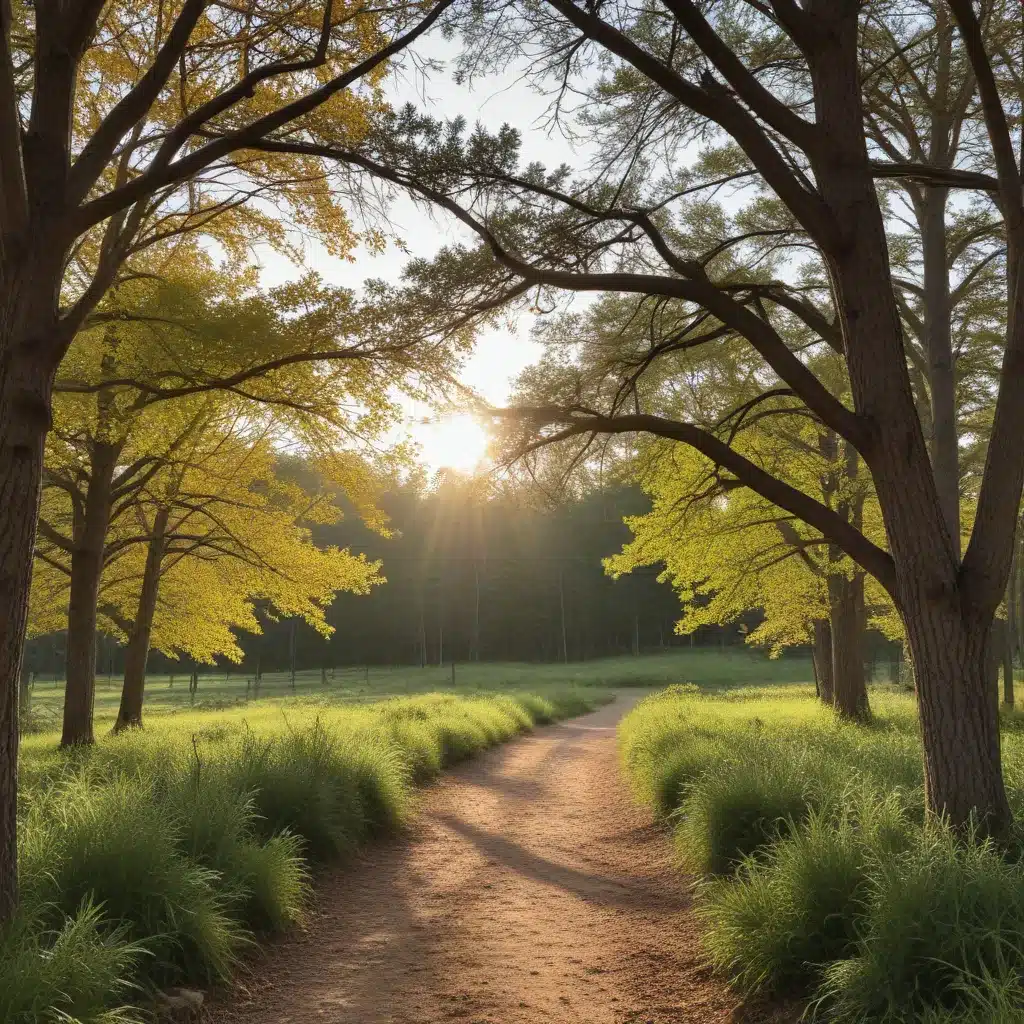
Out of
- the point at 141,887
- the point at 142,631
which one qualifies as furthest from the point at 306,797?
the point at 142,631

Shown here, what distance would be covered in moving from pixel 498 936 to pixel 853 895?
2.45 metres

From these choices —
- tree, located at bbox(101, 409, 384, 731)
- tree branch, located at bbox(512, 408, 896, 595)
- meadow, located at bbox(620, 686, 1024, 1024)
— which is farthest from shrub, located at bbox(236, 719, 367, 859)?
tree, located at bbox(101, 409, 384, 731)

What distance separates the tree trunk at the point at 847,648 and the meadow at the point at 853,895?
7546mm

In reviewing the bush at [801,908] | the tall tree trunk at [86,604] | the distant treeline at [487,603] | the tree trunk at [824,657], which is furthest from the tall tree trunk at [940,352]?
the distant treeline at [487,603]

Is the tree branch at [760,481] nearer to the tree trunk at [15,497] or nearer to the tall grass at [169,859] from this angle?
the tree trunk at [15,497]

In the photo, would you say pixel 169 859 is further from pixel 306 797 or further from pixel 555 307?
pixel 555 307

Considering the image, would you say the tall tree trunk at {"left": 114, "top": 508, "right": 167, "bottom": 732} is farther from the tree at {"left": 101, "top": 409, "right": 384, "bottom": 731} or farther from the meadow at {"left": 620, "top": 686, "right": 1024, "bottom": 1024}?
the meadow at {"left": 620, "top": 686, "right": 1024, "bottom": 1024}

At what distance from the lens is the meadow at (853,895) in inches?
125

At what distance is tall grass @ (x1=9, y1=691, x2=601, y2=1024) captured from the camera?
11.2 feet

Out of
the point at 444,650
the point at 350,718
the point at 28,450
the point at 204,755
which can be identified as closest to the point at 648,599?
the point at 444,650

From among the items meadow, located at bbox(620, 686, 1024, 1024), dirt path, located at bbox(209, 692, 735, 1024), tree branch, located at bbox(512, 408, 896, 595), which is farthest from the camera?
tree branch, located at bbox(512, 408, 896, 595)

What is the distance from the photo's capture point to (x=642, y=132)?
6602 millimetres

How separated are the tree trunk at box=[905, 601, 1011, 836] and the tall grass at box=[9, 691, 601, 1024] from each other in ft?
13.6

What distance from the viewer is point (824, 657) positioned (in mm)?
20375
